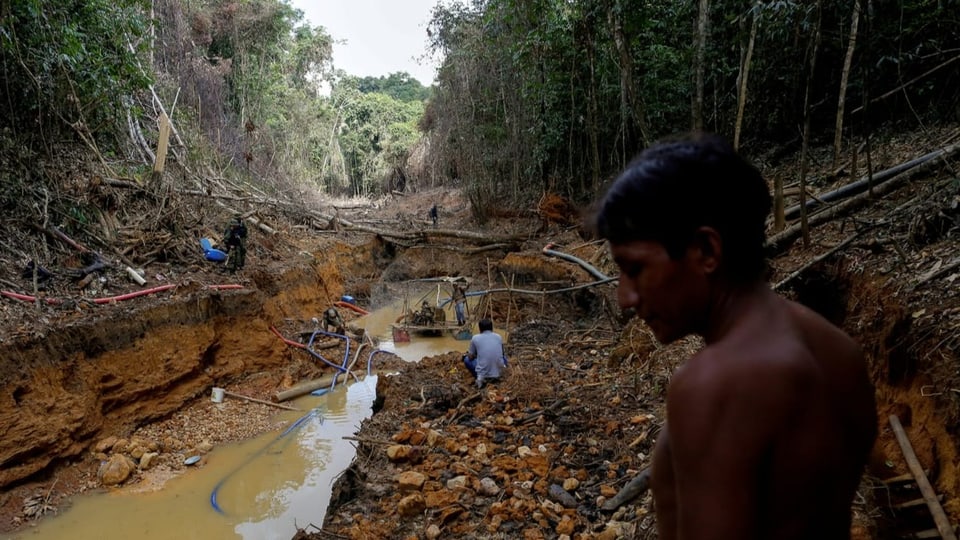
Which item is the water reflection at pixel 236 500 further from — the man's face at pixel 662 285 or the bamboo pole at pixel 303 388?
the man's face at pixel 662 285

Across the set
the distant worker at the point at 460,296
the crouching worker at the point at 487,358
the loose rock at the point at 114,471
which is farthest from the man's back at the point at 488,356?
the distant worker at the point at 460,296

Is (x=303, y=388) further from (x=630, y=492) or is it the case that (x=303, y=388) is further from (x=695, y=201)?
(x=695, y=201)

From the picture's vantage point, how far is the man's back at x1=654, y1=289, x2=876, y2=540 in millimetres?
747

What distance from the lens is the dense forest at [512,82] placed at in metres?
6.47

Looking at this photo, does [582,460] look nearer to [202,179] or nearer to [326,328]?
[326,328]

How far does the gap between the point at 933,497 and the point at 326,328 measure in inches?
393

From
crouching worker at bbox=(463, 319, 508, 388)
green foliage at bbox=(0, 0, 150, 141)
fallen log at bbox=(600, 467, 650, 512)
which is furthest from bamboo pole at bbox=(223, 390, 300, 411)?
fallen log at bbox=(600, 467, 650, 512)

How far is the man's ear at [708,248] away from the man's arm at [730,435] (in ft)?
0.55

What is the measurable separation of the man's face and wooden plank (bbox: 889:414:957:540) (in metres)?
2.17

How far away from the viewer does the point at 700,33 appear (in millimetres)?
6164

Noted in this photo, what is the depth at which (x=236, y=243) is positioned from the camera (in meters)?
8.93

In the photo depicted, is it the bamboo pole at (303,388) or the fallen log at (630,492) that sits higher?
the fallen log at (630,492)

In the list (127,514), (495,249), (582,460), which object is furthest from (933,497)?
(495,249)

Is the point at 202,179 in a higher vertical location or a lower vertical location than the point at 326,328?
higher
